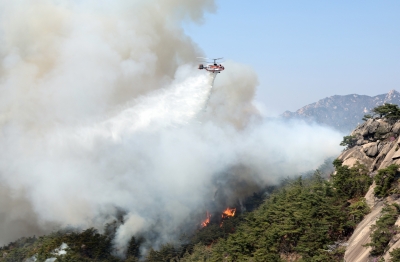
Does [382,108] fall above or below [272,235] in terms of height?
above

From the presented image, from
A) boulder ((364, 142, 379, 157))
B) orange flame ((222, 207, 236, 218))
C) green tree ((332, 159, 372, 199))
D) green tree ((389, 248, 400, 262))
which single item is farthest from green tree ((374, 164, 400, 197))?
orange flame ((222, 207, 236, 218))

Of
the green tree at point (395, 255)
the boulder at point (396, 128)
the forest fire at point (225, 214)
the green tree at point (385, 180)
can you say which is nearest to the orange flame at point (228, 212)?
the forest fire at point (225, 214)

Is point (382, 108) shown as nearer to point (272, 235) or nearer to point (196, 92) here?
point (272, 235)

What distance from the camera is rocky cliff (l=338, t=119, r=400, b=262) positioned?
105ft

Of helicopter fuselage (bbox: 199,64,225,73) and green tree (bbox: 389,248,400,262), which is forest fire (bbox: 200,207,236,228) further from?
green tree (bbox: 389,248,400,262)

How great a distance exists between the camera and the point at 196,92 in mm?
76312

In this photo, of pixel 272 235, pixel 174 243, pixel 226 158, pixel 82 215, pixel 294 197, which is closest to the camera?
pixel 272 235

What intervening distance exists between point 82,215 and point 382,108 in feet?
170

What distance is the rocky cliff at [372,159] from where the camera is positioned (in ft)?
105

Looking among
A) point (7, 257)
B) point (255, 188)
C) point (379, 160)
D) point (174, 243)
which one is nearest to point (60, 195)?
point (7, 257)

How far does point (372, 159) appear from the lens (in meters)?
48.1

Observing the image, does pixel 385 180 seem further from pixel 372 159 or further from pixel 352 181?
pixel 372 159

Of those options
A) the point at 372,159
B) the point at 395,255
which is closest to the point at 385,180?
the point at 395,255

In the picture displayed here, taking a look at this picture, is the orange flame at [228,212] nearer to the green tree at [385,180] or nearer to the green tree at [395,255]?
the green tree at [385,180]
